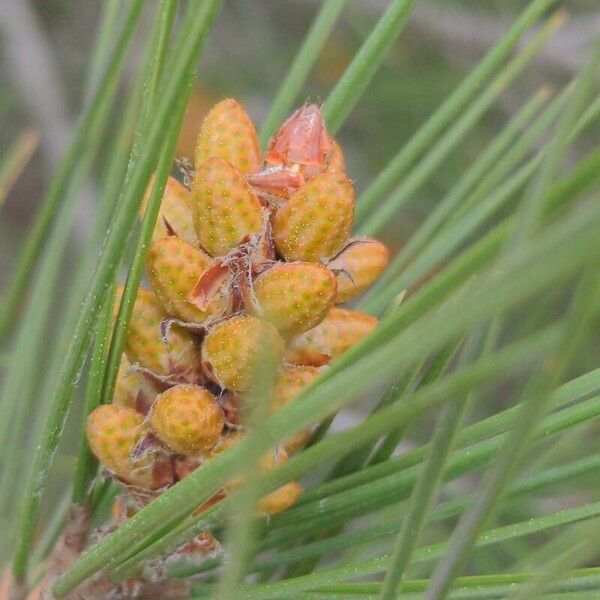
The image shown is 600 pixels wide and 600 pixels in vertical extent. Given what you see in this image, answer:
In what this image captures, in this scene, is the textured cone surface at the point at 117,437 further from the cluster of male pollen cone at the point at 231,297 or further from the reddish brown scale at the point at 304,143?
the reddish brown scale at the point at 304,143

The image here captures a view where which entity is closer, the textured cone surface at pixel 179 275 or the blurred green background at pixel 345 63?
the textured cone surface at pixel 179 275

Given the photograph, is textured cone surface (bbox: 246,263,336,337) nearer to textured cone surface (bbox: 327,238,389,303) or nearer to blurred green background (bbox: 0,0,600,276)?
textured cone surface (bbox: 327,238,389,303)

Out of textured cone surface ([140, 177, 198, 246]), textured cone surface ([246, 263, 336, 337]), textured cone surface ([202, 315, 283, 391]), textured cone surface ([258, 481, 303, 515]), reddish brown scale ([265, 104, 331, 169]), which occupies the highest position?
reddish brown scale ([265, 104, 331, 169])

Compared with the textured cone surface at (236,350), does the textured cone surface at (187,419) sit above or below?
below

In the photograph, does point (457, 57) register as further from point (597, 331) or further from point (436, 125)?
point (436, 125)

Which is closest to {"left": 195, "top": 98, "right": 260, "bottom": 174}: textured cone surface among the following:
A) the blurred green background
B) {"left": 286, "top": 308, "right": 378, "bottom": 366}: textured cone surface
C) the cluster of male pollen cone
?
the cluster of male pollen cone

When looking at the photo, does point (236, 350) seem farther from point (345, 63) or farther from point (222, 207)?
point (345, 63)

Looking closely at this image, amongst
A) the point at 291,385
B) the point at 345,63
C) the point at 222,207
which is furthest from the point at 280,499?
the point at 345,63

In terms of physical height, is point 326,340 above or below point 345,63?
below

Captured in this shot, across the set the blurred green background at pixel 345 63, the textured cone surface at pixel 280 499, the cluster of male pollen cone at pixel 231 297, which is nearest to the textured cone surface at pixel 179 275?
the cluster of male pollen cone at pixel 231 297
